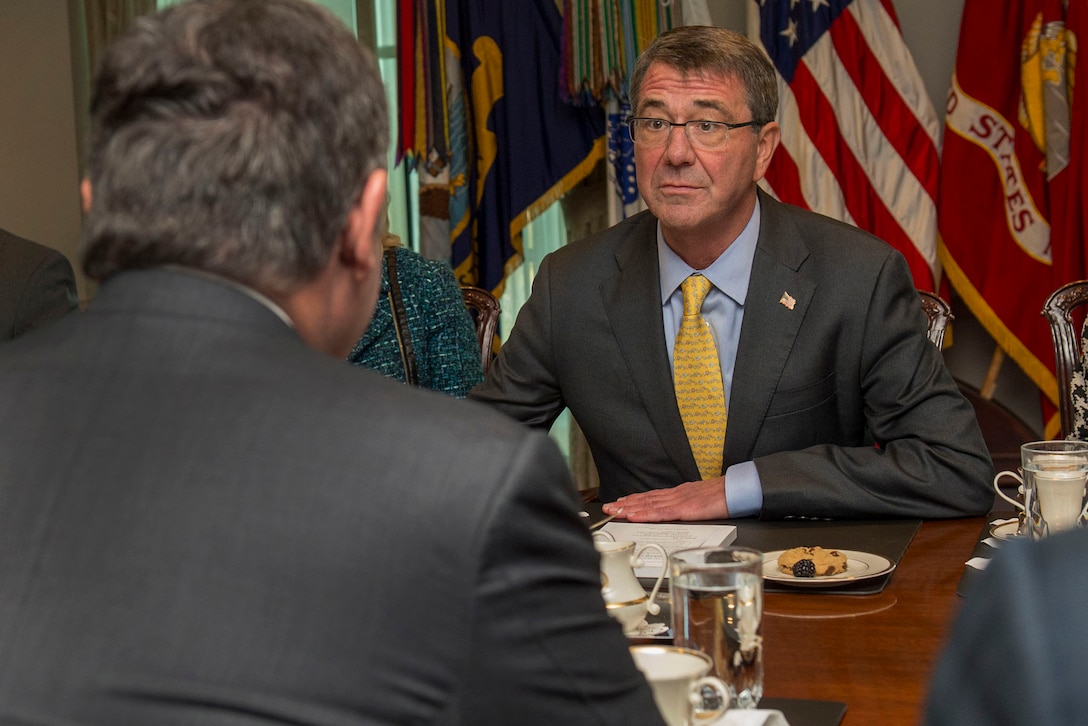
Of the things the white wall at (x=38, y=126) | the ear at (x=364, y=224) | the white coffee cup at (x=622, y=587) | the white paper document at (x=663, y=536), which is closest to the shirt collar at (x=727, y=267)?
the white paper document at (x=663, y=536)

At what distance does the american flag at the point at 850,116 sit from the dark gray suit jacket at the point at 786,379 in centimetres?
184

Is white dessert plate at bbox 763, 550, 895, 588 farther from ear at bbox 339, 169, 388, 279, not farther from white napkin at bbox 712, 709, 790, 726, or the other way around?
ear at bbox 339, 169, 388, 279

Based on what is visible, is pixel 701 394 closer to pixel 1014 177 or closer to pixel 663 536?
pixel 663 536

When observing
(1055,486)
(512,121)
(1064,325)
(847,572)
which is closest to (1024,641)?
(847,572)

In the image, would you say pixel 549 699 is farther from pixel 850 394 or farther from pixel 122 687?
pixel 850 394

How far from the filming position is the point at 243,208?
2.80 ft

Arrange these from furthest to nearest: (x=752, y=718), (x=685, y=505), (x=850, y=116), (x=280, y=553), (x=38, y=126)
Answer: (x=38, y=126) < (x=850, y=116) < (x=685, y=505) < (x=752, y=718) < (x=280, y=553)

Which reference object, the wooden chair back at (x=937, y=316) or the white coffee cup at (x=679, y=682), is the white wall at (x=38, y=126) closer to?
the wooden chair back at (x=937, y=316)

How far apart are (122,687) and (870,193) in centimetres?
390

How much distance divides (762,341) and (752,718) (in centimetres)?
135

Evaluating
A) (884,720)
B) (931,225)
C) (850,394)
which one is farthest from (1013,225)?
(884,720)

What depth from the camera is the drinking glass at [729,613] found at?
3.90 feet

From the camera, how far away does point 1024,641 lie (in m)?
0.45

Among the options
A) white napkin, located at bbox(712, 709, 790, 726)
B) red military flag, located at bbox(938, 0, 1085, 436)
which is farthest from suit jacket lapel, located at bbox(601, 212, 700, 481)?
red military flag, located at bbox(938, 0, 1085, 436)
